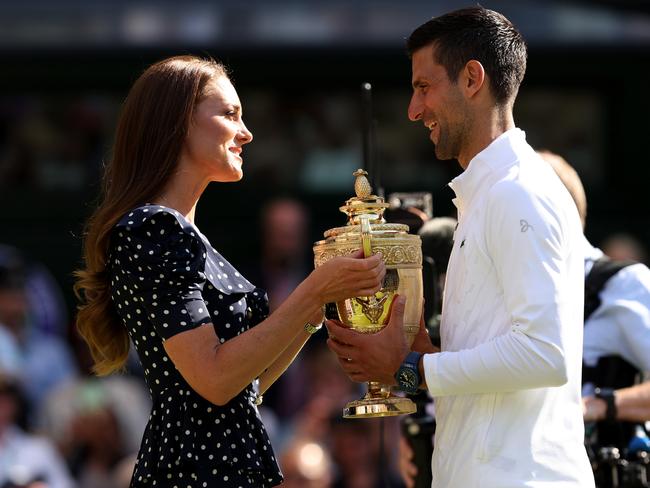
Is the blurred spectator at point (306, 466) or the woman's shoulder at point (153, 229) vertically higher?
the woman's shoulder at point (153, 229)

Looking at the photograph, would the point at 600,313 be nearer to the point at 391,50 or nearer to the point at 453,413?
the point at 453,413

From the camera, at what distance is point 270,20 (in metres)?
9.29

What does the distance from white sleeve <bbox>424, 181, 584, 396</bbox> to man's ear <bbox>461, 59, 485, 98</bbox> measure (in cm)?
34

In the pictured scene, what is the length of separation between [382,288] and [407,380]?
0.28m

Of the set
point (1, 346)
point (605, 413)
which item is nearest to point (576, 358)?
point (605, 413)

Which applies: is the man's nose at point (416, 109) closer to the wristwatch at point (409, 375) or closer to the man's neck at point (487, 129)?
the man's neck at point (487, 129)

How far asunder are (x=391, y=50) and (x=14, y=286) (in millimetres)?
2955

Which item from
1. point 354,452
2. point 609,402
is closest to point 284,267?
point 354,452

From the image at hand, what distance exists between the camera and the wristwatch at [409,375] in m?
3.74

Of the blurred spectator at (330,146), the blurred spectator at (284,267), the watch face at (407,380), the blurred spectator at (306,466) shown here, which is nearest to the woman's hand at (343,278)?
the watch face at (407,380)

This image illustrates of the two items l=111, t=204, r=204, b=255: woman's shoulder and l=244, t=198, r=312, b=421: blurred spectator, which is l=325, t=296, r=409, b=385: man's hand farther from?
l=244, t=198, r=312, b=421: blurred spectator

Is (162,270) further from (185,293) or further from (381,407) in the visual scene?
(381,407)

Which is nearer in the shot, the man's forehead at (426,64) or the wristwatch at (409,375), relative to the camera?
the wristwatch at (409,375)

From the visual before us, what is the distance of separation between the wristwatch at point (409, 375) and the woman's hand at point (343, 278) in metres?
0.22
